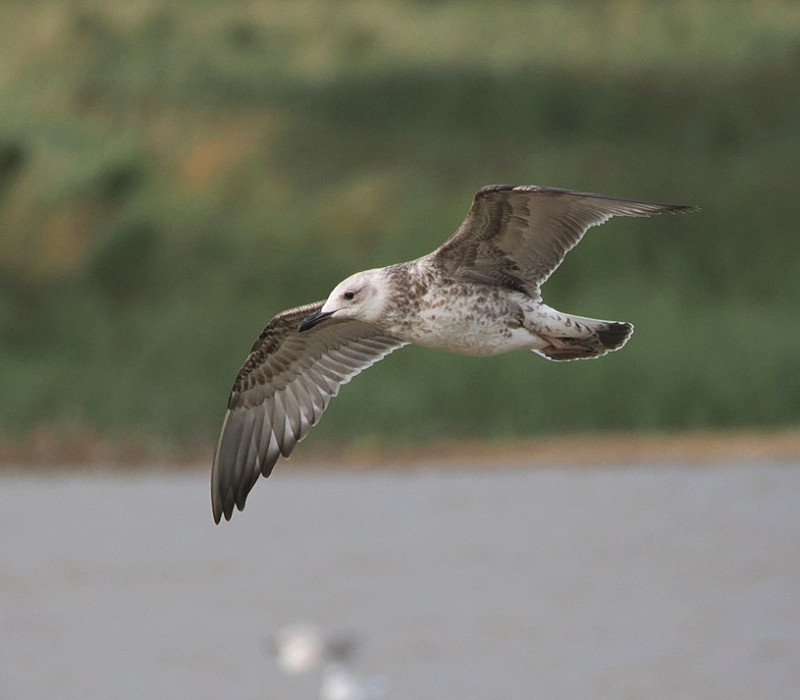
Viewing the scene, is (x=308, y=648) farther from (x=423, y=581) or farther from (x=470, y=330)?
(x=470, y=330)

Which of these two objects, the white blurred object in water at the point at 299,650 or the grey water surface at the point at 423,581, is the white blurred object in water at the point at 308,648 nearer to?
the white blurred object in water at the point at 299,650

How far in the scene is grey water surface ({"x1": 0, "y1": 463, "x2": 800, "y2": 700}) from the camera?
12.4 metres

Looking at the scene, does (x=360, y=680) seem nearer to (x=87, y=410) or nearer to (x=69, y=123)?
(x=87, y=410)

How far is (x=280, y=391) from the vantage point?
6.46 metres

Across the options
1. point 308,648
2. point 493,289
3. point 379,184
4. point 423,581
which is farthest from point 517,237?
point 379,184

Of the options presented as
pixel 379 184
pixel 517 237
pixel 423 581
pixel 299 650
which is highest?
pixel 379 184

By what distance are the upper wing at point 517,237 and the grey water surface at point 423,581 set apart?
6.75 meters

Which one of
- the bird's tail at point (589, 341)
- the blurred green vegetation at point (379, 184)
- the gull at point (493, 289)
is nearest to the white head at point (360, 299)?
the gull at point (493, 289)

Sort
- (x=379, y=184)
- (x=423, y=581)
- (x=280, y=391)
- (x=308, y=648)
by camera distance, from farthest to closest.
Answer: (x=379, y=184) → (x=423, y=581) → (x=308, y=648) → (x=280, y=391)

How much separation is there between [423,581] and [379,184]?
987 cm

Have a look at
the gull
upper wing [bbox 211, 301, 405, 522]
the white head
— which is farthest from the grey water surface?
the white head

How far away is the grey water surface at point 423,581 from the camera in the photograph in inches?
490

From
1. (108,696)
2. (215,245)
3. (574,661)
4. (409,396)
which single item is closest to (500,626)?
(574,661)

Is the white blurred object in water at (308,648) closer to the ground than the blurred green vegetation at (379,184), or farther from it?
closer to the ground
